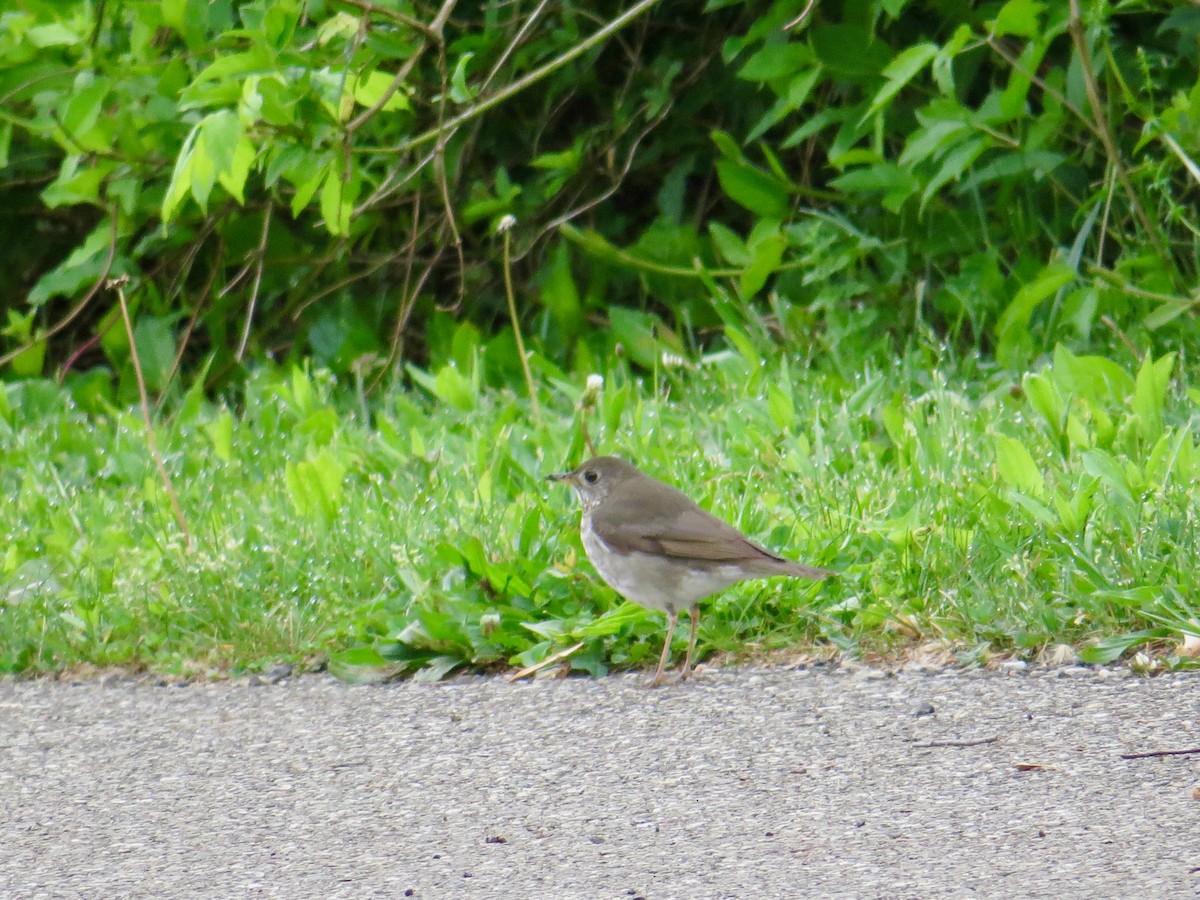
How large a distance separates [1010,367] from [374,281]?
3405 mm

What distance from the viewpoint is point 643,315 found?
779cm

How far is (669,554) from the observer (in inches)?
171

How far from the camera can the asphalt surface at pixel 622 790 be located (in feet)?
9.69

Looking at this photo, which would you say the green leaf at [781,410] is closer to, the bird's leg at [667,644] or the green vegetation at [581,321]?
the green vegetation at [581,321]

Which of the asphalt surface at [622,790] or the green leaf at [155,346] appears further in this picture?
the green leaf at [155,346]

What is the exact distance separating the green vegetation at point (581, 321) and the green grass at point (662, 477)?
15 millimetres

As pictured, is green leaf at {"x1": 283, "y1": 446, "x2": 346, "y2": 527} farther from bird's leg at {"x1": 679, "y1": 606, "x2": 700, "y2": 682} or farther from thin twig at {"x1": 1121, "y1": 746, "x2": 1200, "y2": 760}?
thin twig at {"x1": 1121, "y1": 746, "x2": 1200, "y2": 760}

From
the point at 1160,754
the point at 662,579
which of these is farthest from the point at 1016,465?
the point at 1160,754

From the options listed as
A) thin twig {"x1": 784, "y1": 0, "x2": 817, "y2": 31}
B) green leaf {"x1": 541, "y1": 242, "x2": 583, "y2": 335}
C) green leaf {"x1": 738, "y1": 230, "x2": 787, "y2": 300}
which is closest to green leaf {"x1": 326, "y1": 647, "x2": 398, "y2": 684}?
thin twig {"x1": 784, "y1": 0, "x2": 817, "y2": 31}

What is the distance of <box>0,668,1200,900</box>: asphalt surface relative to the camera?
2.95 metres

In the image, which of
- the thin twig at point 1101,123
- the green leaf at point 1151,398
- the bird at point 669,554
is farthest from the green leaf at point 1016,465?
the thin twig at point 1101,123

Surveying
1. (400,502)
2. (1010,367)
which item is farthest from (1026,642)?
(1010,367)

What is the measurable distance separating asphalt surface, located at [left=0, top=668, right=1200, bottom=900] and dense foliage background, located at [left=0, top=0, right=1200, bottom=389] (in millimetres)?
2278

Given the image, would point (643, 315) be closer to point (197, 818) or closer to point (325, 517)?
point (325, 517)
